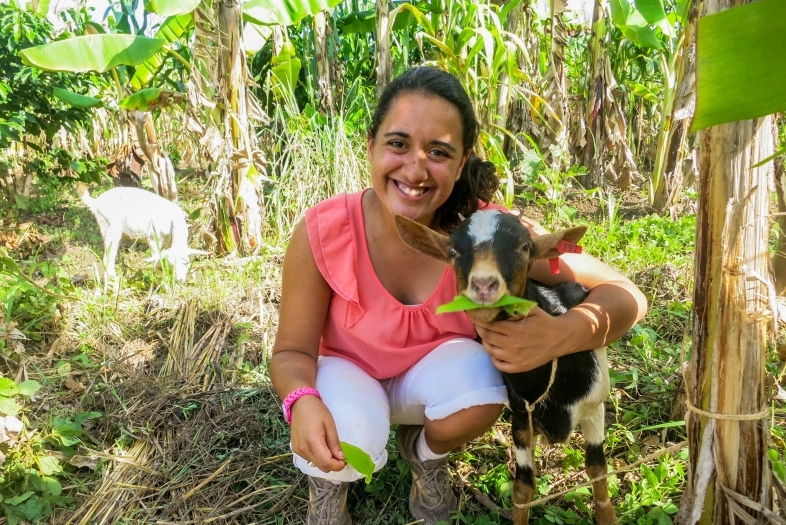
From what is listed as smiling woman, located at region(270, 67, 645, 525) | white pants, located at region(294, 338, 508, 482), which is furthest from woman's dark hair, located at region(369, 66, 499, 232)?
white pants, located at region(294, 338, 508, 482)

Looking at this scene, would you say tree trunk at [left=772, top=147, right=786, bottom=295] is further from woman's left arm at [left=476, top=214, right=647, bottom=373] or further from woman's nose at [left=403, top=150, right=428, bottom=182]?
woman's nose at [left=403, top=150, right=428, bottom=182]

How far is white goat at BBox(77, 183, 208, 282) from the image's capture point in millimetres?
3801

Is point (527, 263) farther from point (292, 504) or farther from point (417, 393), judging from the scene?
point (292, 504)

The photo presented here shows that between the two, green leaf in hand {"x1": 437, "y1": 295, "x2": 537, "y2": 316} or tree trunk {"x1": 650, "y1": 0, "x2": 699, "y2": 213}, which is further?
tree trunk {"x1": 650, "y1": 0, "x2": 699, "y2": 213}

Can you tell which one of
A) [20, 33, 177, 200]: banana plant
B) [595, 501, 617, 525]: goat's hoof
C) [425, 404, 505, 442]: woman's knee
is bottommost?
[595, 501, 617, 525]: goat's hoof

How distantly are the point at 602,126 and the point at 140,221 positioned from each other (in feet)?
12.9

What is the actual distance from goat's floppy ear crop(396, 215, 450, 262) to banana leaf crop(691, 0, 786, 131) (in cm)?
102

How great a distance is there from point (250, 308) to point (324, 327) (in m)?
1.32

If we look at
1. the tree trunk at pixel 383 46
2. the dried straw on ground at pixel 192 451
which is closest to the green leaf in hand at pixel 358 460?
the dried straw on ground at pixel 192 451

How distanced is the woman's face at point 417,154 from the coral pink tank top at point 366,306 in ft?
0.70

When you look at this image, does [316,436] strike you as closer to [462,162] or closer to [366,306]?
[366,306]

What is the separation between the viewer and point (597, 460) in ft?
6.21

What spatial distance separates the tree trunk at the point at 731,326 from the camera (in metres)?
1.27

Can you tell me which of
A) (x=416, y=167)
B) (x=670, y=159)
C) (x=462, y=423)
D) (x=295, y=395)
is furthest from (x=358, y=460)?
(x=670, y=159)
